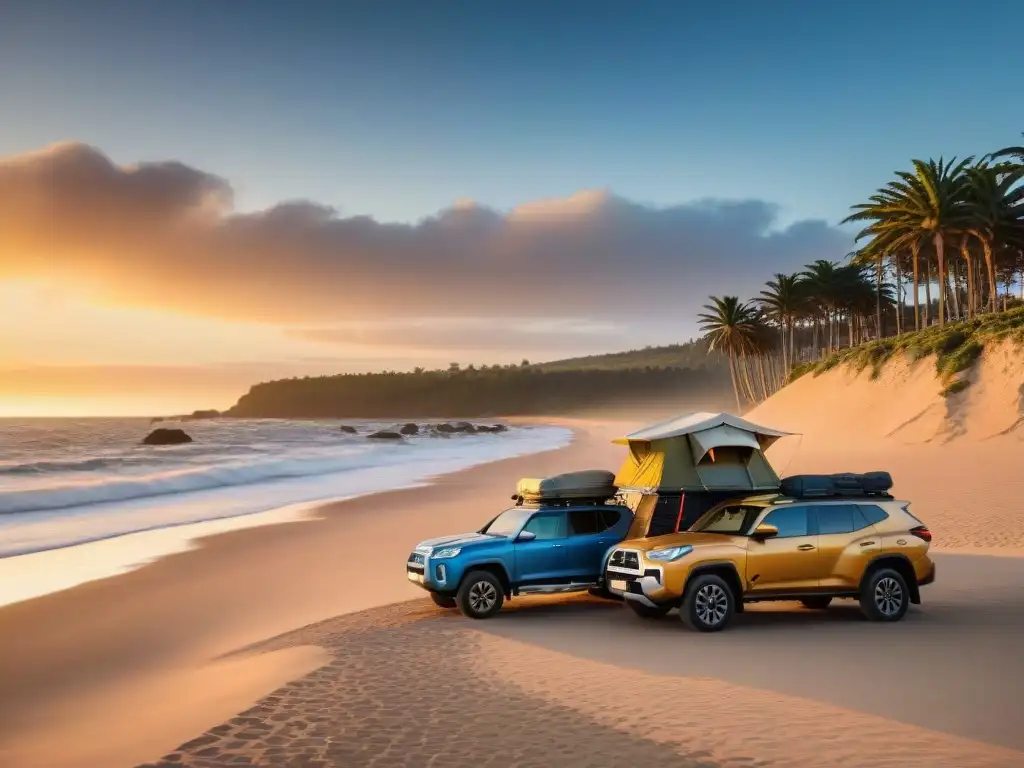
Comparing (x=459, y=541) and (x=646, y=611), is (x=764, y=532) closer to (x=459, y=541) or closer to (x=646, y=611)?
(x=646, y=611)

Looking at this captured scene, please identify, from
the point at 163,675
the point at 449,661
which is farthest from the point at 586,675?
the point at 163,675

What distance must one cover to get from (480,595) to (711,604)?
11.7 ft

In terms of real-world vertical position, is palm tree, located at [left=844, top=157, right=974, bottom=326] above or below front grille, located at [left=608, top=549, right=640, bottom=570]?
above

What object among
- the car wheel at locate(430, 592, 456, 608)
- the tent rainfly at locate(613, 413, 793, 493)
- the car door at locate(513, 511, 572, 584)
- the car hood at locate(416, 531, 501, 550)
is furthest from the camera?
the tent rainfly at locate(613, 413, 793, 493)

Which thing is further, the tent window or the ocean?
the ocean

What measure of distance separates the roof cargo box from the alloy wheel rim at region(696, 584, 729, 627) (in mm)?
3083

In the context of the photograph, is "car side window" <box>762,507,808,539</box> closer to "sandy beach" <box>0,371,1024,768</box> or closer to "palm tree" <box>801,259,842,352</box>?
"sandy beach" <box>0,371,1024,768</box>

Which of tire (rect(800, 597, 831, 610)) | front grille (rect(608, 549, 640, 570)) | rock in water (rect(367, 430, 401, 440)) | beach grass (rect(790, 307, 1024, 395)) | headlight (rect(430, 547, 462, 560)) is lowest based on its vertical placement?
tire (rect(800, 597, 831, 610))

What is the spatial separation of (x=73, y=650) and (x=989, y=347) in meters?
42.5

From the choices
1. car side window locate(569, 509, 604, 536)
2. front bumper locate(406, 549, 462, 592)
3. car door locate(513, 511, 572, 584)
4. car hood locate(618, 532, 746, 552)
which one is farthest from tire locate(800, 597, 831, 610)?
front bumper locate(406, 549, 462, 592)

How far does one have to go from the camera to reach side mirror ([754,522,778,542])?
45.9 ft

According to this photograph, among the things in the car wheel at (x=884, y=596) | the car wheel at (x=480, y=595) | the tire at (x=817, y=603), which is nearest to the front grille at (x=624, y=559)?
the car wheel at (x=480, y=595)

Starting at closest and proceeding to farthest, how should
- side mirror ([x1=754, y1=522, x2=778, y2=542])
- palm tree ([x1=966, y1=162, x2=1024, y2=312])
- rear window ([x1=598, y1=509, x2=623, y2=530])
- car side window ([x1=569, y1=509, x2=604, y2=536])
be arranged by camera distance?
side mirror ([x1=754, y1=522, x2=778, y2=542])
car side window ([x1=569, y1=509, x2=604, y2=536])
rear window ([x1=598, y1=509, x2=623, y2=530])
palm tree ([x1=966, y1=162, x2=1024, y2=312])

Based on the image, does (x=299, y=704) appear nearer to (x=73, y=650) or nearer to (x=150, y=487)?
(x=73, y=650)
